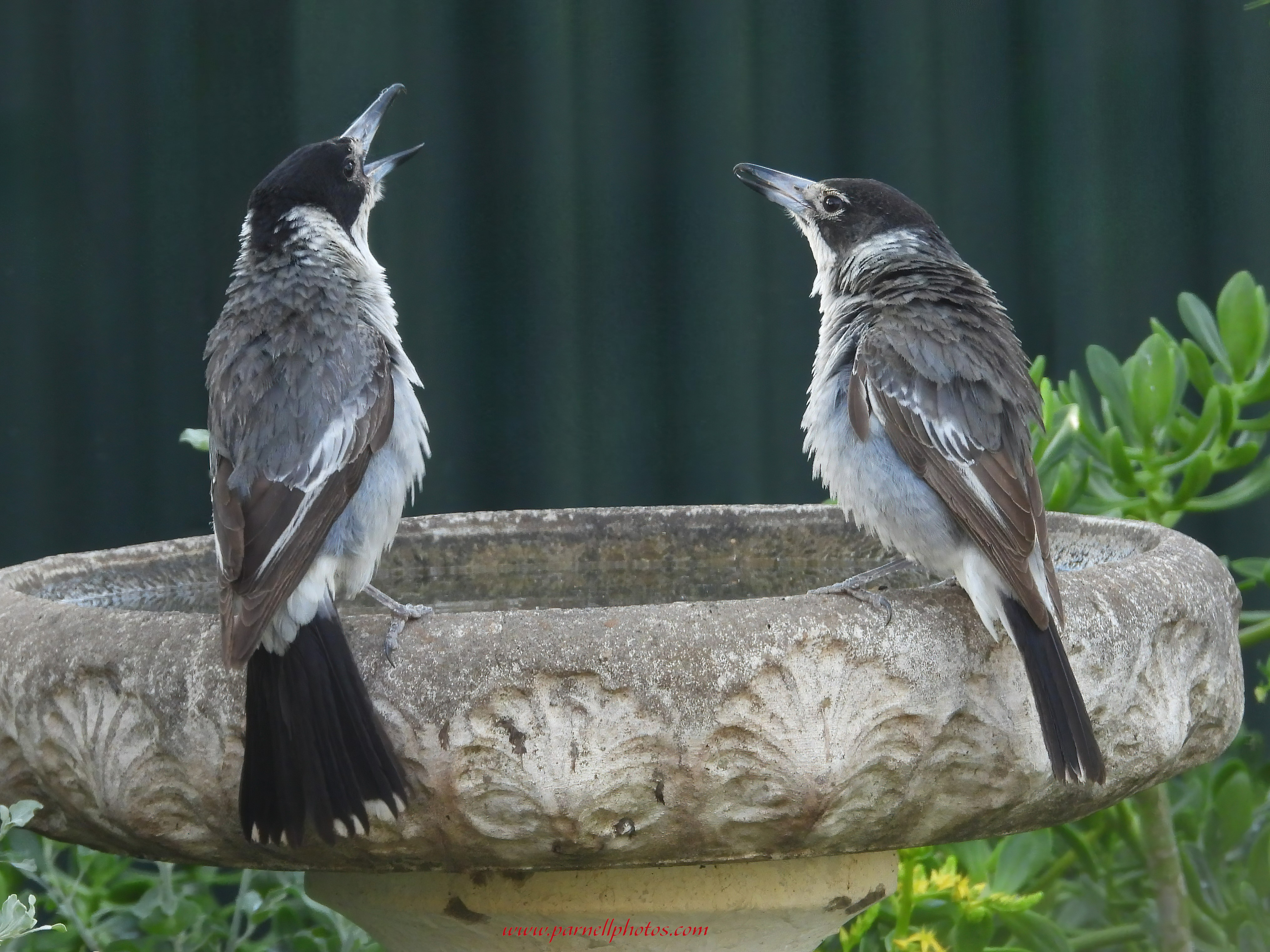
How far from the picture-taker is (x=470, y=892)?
2363 millimetres

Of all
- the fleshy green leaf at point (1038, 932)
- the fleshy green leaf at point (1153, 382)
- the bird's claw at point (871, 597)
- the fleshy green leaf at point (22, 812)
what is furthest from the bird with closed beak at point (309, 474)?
the fleshy green leaf at point (1153, 382)

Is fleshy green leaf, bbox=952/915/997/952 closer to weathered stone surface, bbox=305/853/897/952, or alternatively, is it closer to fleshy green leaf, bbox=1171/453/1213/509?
weathered stone surface, bbox=305/853/897/952

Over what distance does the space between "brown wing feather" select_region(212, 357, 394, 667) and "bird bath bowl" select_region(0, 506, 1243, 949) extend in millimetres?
62

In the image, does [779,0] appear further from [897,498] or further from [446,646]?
[446,646]

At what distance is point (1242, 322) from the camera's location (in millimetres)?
3404

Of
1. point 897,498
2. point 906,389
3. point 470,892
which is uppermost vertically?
point 906,389

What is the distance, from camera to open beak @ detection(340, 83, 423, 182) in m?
3.46

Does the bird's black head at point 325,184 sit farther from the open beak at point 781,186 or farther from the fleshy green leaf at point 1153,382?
the fleshy green leaf at point 1153,382

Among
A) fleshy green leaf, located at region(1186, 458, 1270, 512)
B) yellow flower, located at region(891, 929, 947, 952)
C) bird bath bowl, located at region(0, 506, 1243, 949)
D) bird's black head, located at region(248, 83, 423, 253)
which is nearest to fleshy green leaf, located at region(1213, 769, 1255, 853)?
fleshy green leaf, located at region(1186, 458, 1270, 512)

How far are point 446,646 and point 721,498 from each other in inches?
103

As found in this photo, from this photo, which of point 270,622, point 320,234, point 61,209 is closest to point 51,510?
point 61,209

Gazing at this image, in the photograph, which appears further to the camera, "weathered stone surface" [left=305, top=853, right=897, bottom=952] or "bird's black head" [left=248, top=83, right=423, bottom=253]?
"bird's black head" [left=248, top=83, right=423, bottom=253]

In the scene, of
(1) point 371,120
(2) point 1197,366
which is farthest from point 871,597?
(1) point 371,120

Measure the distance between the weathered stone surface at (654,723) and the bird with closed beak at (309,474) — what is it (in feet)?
0.16
